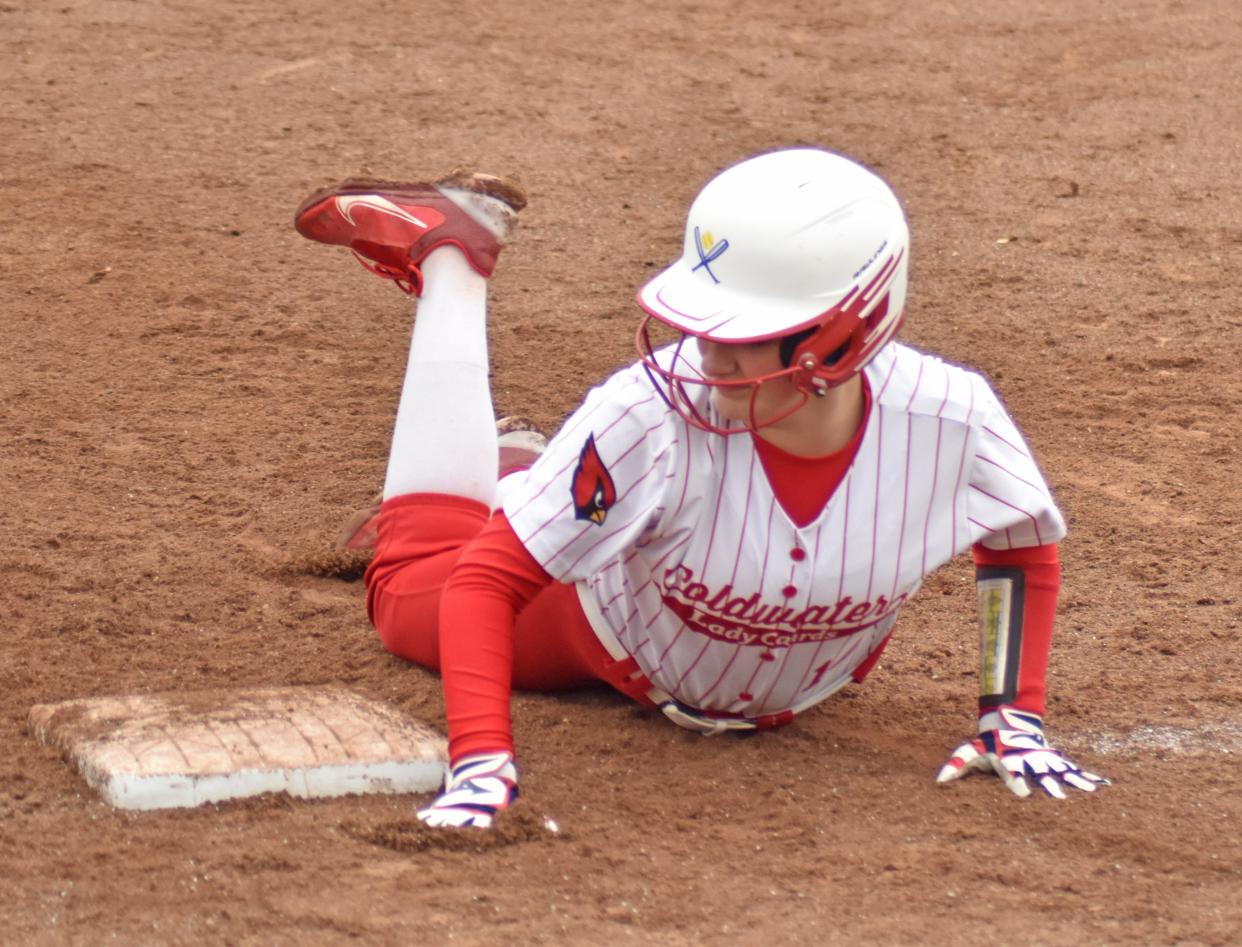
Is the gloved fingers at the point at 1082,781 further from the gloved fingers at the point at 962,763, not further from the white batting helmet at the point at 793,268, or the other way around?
the white batting helmet at the point at 793,268

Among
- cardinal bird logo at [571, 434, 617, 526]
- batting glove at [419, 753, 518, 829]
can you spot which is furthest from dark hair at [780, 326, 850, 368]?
batting glove at [419, 753, 518, 829]

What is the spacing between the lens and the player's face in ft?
8.93

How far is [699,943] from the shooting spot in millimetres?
2561

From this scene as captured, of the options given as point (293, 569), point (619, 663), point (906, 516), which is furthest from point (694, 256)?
point (293, 569)

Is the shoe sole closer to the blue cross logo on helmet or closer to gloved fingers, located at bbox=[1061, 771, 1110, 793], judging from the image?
the blue cross logo on helmet

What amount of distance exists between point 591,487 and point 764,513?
A: 0.29 metres

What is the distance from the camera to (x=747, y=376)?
2.73 meters

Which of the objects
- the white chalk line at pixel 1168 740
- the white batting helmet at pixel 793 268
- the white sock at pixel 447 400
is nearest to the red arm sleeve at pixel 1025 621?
the white chalk line at pixel 1168 740

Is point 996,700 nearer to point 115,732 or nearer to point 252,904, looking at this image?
point 252,904

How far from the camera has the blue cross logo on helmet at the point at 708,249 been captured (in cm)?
273

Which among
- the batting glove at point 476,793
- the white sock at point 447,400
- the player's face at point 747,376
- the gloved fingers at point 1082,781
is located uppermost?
the player's face at point 747,376

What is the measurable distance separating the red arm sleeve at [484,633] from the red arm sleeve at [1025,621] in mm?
793

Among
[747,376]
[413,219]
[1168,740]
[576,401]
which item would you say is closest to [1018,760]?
[1168,740]

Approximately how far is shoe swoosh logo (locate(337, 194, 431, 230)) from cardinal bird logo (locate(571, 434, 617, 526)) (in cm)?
112
